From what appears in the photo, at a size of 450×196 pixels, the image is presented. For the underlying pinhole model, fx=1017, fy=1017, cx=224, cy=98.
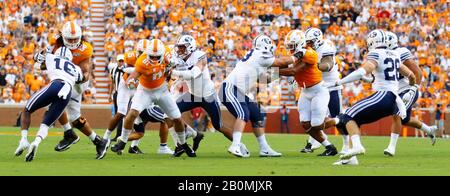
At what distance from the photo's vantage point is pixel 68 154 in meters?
15.2

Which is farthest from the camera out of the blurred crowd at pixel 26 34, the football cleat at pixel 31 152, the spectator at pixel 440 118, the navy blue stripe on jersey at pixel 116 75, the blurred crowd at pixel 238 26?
the blurred crowd at pixel 26 34

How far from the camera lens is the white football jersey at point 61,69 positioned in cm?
1387

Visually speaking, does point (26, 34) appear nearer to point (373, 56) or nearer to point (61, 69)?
point (61, 69)

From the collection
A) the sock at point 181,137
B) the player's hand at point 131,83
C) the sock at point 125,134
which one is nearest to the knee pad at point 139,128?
the sock at point 125,134

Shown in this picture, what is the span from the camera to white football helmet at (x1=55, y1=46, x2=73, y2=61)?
1427cm

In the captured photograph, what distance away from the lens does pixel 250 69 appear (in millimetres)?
14883

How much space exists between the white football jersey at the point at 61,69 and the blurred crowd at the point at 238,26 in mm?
14777

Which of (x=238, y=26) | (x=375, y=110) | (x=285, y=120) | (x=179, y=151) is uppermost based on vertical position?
(x=375, y=110)

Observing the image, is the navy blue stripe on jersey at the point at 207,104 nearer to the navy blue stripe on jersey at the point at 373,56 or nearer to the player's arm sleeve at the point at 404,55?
the navy blue stripe on jersey at the point at 373,56

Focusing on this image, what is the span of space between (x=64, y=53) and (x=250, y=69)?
2700mm

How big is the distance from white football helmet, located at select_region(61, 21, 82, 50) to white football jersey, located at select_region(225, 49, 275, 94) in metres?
2.33

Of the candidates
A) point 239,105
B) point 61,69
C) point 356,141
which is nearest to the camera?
point 356,141

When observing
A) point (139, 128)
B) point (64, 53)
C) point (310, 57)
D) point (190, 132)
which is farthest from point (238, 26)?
point (64, 53)
